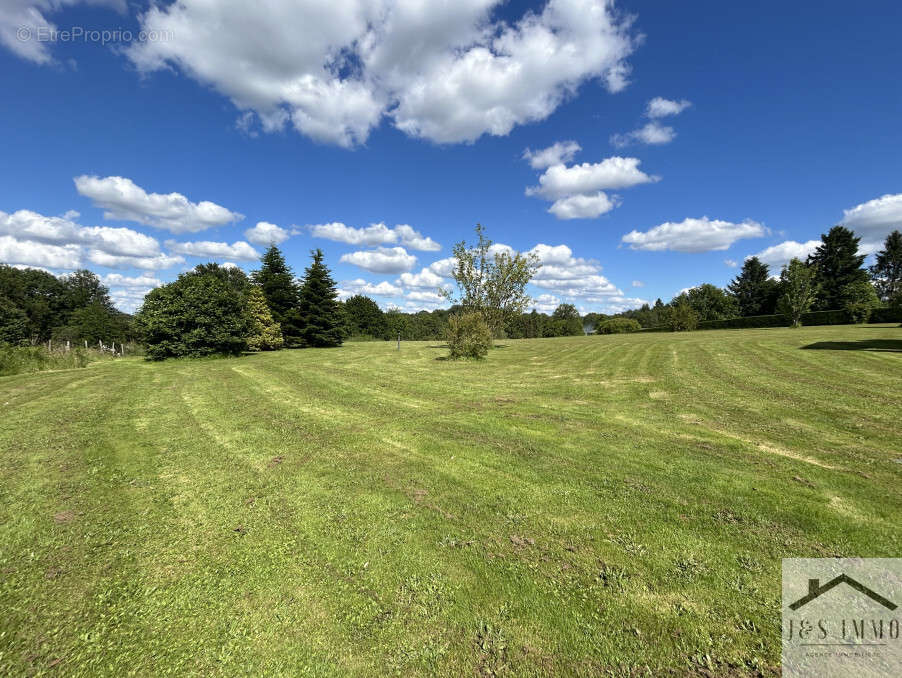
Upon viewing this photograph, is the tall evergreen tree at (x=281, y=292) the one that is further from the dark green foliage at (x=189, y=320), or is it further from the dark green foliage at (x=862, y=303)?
the dark green foliage at (x=862, y=303)

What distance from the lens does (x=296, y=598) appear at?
3.06 metres

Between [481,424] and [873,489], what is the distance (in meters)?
6.01

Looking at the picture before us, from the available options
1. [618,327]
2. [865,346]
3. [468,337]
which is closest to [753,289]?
[618,327]

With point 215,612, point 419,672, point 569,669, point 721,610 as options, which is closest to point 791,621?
point 721,610

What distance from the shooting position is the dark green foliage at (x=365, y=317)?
243 feet

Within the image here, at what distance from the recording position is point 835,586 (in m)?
3.10

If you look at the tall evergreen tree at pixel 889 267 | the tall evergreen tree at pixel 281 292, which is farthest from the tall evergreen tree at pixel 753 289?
the tall evergreen tree at pixel 281 292

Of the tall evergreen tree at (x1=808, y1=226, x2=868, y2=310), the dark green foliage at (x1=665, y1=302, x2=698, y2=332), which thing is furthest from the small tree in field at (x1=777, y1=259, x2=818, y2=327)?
the tall evergreen tree at (x1=808, y1=226, x2=868, y2=310)

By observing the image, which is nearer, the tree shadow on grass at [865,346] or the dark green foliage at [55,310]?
the tree shadow on grass at [865,346]

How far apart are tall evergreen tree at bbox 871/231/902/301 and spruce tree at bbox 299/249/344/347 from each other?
113105 millimetres

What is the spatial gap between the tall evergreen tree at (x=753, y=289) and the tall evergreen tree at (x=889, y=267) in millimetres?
29511

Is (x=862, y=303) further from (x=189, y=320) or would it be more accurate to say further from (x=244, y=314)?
(x=189, y=320)

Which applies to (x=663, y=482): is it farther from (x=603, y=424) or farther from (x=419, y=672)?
(x=419, y=672)

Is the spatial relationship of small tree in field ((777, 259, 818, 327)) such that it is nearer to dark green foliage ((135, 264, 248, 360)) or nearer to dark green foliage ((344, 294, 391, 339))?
dark green foliage ((135, 264, 248, 360))
